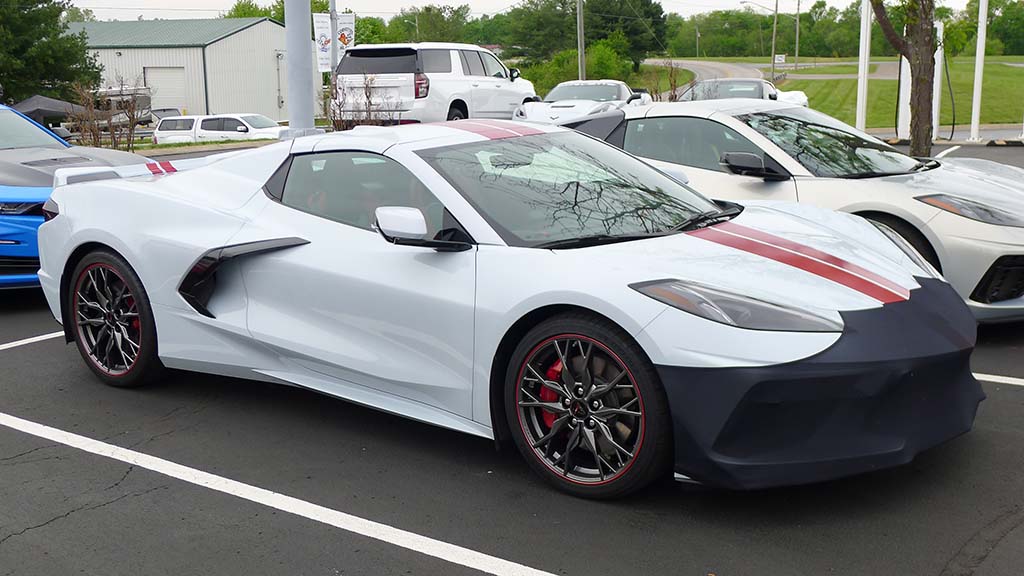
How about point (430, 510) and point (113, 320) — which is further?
point (113, 320)

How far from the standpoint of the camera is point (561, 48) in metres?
85.9

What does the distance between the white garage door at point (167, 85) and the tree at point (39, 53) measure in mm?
10760

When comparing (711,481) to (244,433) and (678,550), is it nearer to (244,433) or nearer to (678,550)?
(678,550)

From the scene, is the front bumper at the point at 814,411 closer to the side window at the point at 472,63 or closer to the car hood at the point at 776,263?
the car hood at the point at 776,263

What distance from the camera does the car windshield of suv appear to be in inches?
272

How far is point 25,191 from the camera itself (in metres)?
7.61

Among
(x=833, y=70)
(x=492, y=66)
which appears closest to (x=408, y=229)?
(x=492, y=66)

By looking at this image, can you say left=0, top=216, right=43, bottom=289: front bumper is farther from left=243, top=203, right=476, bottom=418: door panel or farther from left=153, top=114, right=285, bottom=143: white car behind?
left=153, top=114, right=285, bottom=143: white car behind

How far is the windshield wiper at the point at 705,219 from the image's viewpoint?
14.6 feet

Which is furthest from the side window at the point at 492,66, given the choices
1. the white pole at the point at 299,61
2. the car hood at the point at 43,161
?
the car hood at the point at 43,161

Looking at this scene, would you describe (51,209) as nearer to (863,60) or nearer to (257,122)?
(863,60)

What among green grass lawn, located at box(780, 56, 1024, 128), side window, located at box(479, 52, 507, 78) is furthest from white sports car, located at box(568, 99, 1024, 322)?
green grass lawn, located at box(780, 56, 1024, 128)

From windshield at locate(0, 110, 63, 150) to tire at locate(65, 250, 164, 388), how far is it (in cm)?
395

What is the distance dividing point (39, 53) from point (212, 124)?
2119 cm
